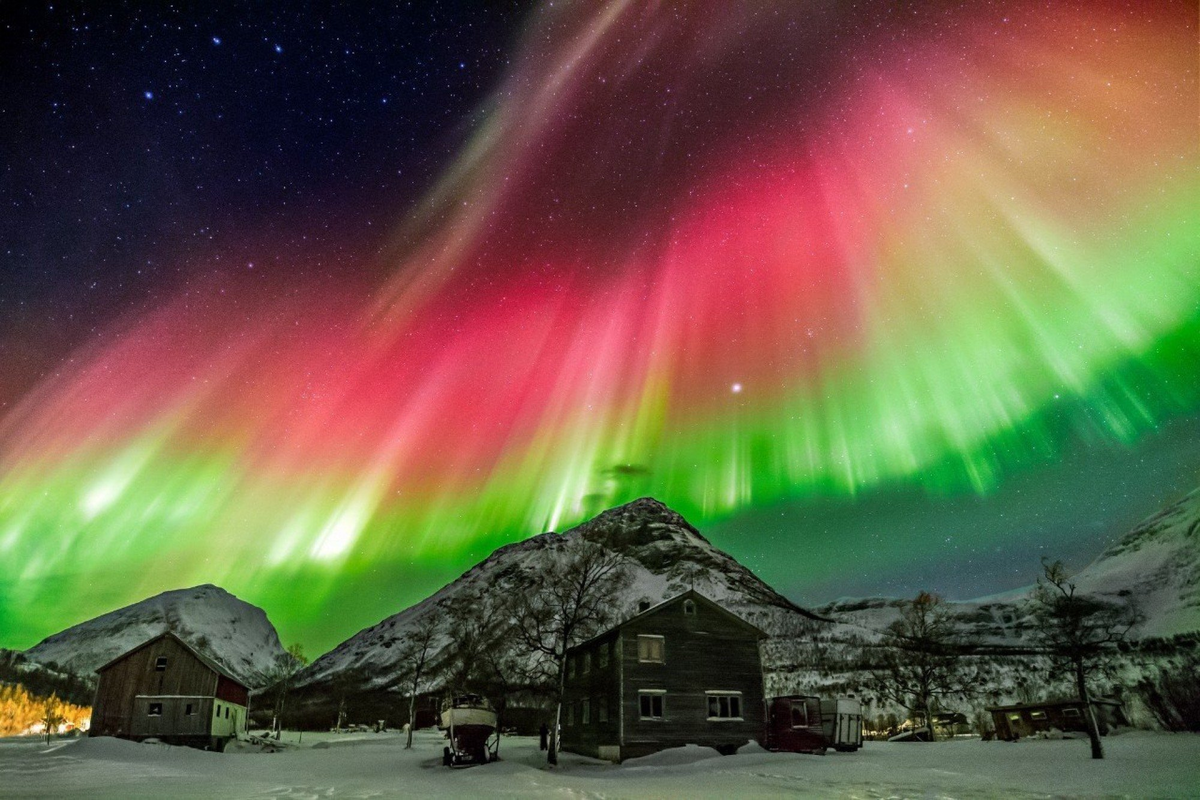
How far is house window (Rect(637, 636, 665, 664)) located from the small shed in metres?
34.9

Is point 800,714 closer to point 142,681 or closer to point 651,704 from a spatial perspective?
Result: point 651,704

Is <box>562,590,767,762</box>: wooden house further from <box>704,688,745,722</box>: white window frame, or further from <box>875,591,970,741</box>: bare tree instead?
<box>875,591,970,741</box>: bare tree

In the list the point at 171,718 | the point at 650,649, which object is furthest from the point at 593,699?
the point at 171,718

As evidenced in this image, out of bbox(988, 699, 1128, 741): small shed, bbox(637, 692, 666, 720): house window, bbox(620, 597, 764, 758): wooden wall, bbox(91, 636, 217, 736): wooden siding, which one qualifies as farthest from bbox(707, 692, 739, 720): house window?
bbox(91, 636, 217, 736): wooden siding

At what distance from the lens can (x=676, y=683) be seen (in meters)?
39.6

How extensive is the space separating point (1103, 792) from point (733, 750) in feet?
72.2

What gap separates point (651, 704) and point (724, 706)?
4.95m

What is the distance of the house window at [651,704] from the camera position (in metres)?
38.4

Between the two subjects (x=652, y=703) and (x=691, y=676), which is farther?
(x=691, y=676)

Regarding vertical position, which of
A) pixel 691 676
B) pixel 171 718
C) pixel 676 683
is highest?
pixel 691 676

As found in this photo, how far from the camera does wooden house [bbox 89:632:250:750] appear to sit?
53.2m

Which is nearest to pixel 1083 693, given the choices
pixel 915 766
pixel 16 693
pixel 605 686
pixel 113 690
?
pixel 915 766

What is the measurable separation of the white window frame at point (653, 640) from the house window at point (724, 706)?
12.1 ft

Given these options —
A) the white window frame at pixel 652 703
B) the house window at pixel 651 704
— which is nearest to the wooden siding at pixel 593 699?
the white window frame at pixel 652 703
